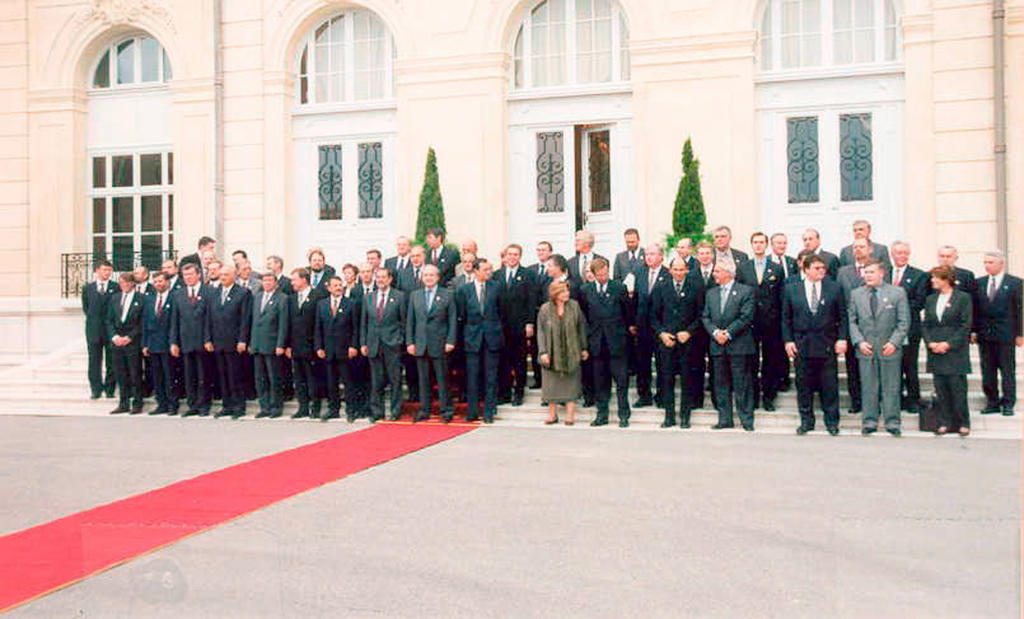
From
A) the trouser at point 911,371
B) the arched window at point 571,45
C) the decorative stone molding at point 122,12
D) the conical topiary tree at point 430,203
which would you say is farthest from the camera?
the decorative stone molding at point 122,12

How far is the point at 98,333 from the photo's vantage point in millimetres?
13961

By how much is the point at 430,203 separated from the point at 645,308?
5557 mm

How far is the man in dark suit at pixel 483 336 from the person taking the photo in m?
12.0

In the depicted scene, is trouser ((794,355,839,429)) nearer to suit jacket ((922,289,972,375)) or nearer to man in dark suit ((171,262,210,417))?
suit jacket ((922,289,972,375))

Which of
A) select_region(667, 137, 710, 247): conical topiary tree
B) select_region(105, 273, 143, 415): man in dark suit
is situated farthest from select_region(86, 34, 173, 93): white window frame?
select_region(667, 137, 710, 247): conical topiary tree

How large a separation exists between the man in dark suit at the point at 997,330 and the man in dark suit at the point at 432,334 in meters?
5.84

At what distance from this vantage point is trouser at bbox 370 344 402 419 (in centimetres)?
1219

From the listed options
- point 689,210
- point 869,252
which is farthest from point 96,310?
point 869,252

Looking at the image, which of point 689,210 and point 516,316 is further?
point 689,210

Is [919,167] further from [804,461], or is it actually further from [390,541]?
[390,541]

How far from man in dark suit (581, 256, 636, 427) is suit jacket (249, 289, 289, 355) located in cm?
378

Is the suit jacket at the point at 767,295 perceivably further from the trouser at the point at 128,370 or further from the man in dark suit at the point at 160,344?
the trouser at the point at 128,370

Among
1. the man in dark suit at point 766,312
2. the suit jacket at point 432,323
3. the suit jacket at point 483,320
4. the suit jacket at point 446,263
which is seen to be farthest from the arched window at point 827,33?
the suit jacket at point 432,323

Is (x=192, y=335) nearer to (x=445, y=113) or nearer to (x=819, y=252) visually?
(x=445, y=113)
